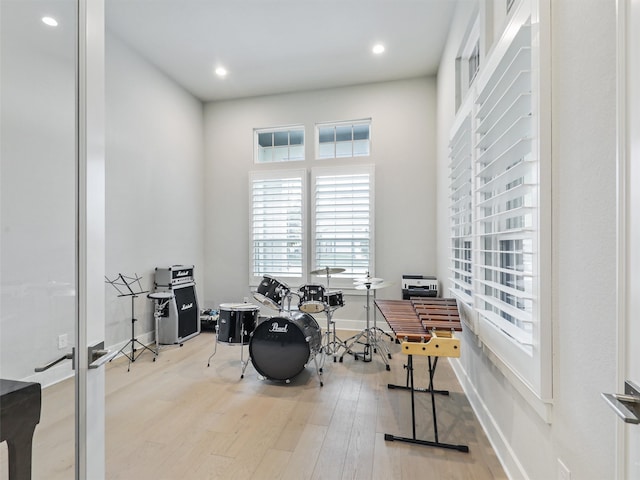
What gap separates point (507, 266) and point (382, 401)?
4.68ft

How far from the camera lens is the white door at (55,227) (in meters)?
0.99

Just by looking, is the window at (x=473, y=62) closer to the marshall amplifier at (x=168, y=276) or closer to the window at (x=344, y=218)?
the window at (x=344, y=218)

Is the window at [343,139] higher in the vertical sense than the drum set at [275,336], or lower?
higher

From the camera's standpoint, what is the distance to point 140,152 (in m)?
3.82


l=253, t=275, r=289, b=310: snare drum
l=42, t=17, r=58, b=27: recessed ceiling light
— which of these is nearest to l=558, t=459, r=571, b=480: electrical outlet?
l=253, t=275, r=289, b=310: snare drum

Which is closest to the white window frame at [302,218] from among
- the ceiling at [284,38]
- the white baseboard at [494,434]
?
the ceiling at [284,38]

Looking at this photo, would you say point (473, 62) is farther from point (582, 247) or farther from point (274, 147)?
point (274, 147)

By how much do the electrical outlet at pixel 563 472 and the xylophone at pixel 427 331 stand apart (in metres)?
0.69

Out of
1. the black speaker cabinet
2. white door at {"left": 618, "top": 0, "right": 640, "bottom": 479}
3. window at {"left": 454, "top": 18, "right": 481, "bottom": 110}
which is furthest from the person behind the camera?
the black speaker cabinet

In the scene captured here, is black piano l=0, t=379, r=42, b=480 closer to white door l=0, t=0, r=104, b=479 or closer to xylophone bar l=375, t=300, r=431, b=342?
white door l=0, t=0, r=104, b=479

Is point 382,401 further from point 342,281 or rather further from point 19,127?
point 19,127

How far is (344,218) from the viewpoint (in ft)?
15.0

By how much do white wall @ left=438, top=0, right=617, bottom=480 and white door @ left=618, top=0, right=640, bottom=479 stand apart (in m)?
0.16

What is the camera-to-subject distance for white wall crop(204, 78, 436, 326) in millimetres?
4371
